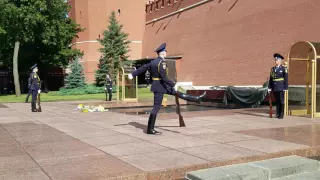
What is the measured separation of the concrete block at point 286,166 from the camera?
5.20 meters

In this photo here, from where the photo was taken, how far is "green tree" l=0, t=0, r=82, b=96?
3384 cm

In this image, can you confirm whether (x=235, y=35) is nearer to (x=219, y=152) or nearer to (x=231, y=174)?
(x=219, y=152)

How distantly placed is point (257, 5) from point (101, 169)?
2314 cm

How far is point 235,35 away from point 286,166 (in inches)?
932

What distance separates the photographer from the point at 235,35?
28.1m

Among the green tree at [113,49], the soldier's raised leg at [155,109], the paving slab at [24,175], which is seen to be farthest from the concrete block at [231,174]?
the green tree at [113,49]

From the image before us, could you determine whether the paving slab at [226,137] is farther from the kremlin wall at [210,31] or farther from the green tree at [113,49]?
the green tree at [113,49]

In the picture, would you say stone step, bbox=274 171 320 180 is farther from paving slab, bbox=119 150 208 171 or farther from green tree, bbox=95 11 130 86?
green tree, bbox=95 11 130 86

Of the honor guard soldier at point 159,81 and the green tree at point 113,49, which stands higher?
the green tree at point 113,49

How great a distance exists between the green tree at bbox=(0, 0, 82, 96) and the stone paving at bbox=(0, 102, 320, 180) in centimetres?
2593

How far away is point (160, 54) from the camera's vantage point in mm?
8289

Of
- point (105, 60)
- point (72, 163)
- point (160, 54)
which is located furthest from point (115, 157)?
point (105, 60)

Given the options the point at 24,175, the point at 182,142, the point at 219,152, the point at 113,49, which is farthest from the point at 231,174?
the point at 113,49

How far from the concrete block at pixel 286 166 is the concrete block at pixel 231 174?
0.16 meters
